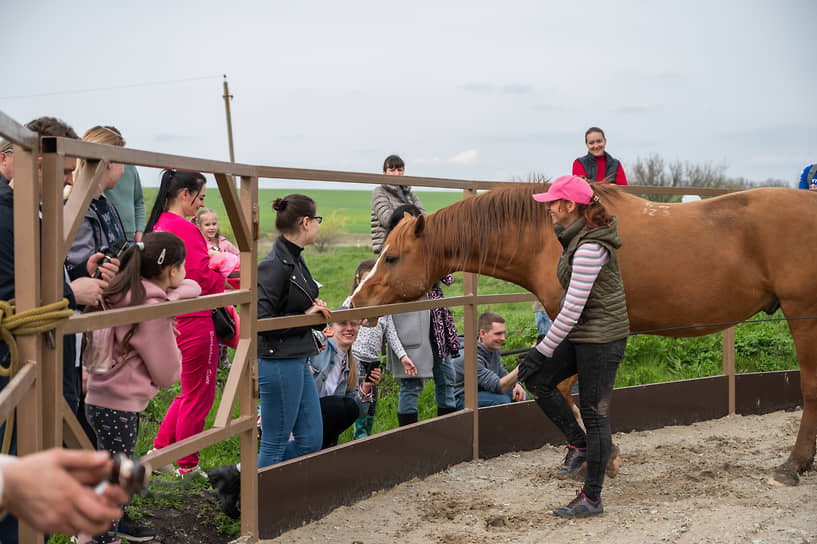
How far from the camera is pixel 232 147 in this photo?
81.3 ft

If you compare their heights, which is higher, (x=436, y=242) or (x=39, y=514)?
(x=436, y=242)

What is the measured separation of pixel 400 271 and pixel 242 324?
4.64 ft

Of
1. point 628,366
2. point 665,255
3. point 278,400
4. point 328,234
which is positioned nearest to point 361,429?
point 278,400

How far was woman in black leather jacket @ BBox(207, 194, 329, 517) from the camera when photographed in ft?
12.0

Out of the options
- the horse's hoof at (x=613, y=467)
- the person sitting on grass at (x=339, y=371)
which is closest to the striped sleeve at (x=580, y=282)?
the horse's hoof at (x=613, y=467)

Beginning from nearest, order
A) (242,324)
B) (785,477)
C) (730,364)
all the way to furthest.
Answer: (242,324), (785,477), (730,364)

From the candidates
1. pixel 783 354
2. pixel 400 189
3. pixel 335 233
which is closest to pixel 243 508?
pixel 400 189

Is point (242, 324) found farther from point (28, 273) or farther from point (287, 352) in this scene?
point (28, 273)

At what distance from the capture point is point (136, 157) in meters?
2.47

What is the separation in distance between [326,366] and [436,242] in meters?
1.00

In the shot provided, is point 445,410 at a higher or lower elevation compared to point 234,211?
lower

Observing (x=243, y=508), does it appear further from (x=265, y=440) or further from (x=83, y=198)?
(x=83, y=198)

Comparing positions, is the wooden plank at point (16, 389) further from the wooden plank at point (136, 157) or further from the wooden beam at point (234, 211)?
the wooden beam at point (234, 211)

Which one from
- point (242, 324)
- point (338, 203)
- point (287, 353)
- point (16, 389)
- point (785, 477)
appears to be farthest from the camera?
point (338, 203)
